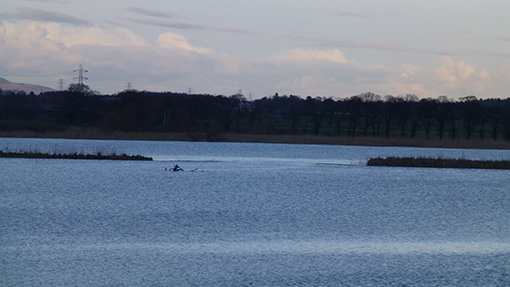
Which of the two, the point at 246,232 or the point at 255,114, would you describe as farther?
the point at 255,114

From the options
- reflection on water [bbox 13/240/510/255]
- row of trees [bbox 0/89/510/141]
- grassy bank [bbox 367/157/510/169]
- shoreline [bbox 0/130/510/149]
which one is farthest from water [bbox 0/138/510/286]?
row of trees [bbox 0/89/510/141]

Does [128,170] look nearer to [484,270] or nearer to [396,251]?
[396,251]

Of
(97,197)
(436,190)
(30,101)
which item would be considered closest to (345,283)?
(97,197)

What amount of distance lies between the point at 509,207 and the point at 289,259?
12.4 meters

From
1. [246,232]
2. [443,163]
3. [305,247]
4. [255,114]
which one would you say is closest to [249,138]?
[255,114]

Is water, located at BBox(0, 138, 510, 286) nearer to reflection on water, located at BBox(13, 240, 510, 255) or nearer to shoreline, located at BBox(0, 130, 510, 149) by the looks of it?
reflection on water, located at BBox(13, 240, 510, 255)

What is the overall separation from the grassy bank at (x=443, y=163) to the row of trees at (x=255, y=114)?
31.2 m

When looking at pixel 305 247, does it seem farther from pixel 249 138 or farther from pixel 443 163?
pixel 249 138

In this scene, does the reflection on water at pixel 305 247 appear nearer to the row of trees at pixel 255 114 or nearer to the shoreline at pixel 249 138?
the shoreline at pixel 249 138

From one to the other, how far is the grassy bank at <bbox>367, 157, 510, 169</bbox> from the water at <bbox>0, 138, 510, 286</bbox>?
845 centimetres

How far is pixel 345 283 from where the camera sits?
11.0 meters

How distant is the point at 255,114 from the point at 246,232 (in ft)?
225

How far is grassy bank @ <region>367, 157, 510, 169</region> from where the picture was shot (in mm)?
38938

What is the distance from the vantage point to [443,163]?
40.0 meters
